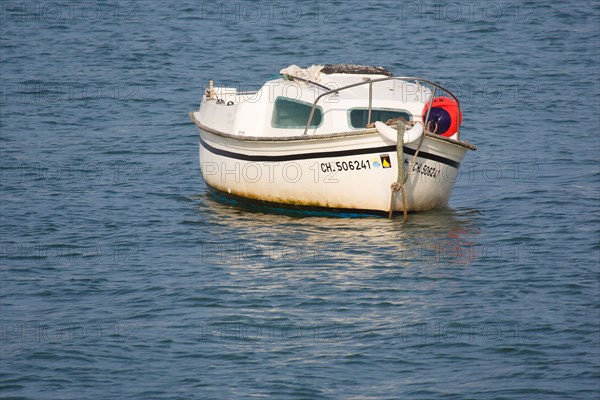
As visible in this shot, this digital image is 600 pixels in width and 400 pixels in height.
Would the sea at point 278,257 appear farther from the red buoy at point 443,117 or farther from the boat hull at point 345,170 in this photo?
the red buoy at point 443,117

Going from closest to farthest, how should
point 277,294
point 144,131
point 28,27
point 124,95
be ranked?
point 277,294 → point 144,131 → point 124,95 → point 28,27

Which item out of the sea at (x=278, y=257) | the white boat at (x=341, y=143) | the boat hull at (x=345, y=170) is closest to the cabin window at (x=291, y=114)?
the white boat at (x=341, y=143)

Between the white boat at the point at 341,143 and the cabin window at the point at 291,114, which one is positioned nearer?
the white boat at the point at 341,143

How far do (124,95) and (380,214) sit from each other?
45.1 ft

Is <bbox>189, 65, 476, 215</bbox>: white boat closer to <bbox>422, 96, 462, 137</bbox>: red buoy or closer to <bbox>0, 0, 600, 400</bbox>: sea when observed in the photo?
<bbox>422, 96, 462, 137</bbox>: red buoy

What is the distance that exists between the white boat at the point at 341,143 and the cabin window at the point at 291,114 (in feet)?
0.06

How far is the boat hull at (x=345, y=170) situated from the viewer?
18109 mm

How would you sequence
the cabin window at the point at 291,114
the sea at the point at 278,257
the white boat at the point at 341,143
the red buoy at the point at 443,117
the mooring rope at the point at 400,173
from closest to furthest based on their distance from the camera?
1. the sea at the point at 278,257
2. the mooring rope at the point at 400,173
3. the white boat at the point at 341,143
4. the red buoy at the point at 443,117
5. the cabin window at the point at 291,114

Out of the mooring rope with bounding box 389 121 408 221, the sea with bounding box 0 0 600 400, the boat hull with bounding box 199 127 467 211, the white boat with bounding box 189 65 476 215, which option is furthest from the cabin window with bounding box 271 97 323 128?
the mooring rope with bounding box 389 121 408 221

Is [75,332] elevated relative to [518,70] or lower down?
lower down

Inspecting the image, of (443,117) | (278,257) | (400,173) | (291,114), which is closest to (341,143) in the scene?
(400,173)

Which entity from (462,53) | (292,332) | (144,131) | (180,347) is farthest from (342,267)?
(462,53)

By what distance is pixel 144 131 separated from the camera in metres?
27.1

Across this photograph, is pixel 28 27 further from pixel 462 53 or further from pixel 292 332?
pixel 292 332
